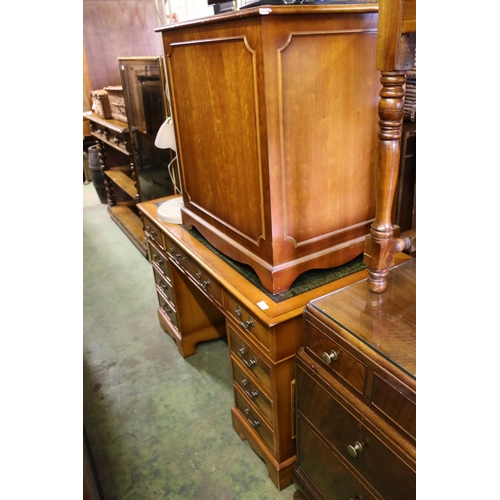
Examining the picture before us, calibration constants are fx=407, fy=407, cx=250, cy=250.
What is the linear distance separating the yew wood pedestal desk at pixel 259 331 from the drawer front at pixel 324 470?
107mm

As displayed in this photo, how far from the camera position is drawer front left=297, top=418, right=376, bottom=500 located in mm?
1110

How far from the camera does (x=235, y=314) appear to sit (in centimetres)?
142

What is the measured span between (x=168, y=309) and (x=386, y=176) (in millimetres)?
1648

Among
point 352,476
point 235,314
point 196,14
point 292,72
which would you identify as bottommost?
point 352,476

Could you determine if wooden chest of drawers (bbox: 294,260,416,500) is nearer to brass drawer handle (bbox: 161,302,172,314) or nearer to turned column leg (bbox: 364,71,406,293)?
turned column leg (bbox: 364,71,406,293)

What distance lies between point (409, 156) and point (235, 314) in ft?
2.59

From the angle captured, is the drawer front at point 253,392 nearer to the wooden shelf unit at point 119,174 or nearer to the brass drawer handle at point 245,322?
the brass drawer handle at point 245,322

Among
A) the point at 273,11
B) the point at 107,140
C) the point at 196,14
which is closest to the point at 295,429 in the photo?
the point at 273,11

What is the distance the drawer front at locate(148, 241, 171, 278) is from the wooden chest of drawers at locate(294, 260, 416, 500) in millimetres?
1085

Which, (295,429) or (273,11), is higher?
(273,11)

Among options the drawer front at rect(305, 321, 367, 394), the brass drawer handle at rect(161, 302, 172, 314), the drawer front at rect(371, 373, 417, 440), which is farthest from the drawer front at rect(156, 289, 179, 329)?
the drawer front at rect(371, 373, 417, 440)

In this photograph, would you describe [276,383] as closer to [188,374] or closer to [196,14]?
[188,374]

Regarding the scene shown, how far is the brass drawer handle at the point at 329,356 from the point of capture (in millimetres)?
1048
